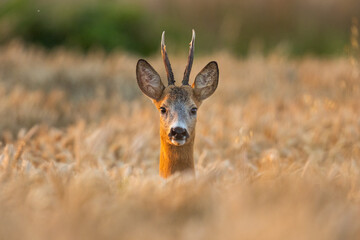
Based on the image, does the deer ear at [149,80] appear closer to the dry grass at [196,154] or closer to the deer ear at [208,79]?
the deer ear at [208,79]

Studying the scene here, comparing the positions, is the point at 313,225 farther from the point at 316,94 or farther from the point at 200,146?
the point at 316,94

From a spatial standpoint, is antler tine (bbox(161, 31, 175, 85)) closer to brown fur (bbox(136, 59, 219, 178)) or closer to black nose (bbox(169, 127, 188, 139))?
brown fur (bbox(136, 59, 219, 178))

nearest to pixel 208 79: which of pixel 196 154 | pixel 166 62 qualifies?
pixel 166 62

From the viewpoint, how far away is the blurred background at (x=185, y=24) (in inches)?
531

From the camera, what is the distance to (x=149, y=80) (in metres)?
4.80

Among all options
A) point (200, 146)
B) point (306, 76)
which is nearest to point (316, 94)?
point (306, 76)

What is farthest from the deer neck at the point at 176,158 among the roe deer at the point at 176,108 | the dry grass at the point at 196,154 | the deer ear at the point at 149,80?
the deer ear at the point at 149,80

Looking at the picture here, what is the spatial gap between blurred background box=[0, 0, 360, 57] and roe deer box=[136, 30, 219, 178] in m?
8.46

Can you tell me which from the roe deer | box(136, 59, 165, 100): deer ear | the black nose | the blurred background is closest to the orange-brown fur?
the roe deer

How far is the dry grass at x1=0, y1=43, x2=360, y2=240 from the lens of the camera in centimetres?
242

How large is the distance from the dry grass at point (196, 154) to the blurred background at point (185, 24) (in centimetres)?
220

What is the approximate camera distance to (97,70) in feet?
33.2

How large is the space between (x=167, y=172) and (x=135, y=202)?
1.65m

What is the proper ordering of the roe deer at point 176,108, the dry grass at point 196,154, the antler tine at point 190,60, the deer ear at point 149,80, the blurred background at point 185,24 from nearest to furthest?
the dry grass at point 196,154, the roe deer at point 176,108, the antler tine at point 190,60, the deer ear at point 149,80, the blurred background at point 185,24
